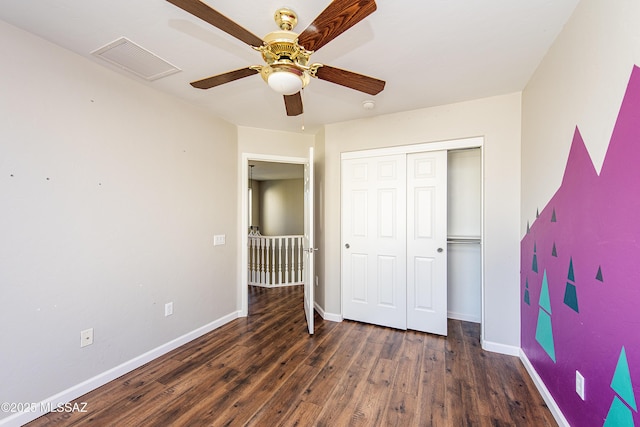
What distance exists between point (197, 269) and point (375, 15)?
2724mm

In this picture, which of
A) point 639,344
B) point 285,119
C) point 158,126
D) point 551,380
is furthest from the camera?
point 285,119

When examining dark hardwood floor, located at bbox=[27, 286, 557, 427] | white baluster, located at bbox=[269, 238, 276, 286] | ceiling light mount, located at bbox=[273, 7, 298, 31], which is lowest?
dark hardwood floor, located at bbox=[27, 286, 557, 427]

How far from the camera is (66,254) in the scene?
1883 mm

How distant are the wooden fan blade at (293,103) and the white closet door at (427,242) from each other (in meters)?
1.52

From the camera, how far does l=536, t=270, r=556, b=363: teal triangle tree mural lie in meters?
1.81

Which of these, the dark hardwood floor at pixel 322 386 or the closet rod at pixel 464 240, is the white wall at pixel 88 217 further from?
the closet rod at pixel 464 240

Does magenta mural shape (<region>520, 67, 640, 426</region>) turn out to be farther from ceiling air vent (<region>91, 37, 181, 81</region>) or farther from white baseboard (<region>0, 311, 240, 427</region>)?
white baseboard (<region>0, 311, 240, 427</region>)

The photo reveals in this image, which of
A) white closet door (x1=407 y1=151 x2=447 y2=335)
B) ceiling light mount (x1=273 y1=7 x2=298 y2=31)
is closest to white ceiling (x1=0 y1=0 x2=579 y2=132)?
ceiling light mount (x1=273 y1=7 x2=298 y2=31)

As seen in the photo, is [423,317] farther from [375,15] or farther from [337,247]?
[375,15]

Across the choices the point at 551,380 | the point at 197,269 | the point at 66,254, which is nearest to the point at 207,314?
the point at 197,269

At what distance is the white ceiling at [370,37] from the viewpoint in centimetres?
148

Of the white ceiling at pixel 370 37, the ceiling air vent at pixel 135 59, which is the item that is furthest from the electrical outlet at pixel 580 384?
the ceiling air vent at pixel 135 59

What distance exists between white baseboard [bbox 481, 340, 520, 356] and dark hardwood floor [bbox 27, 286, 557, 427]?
0.24ft

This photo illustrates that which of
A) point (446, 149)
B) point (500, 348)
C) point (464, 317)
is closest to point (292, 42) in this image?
point (446, 149)
